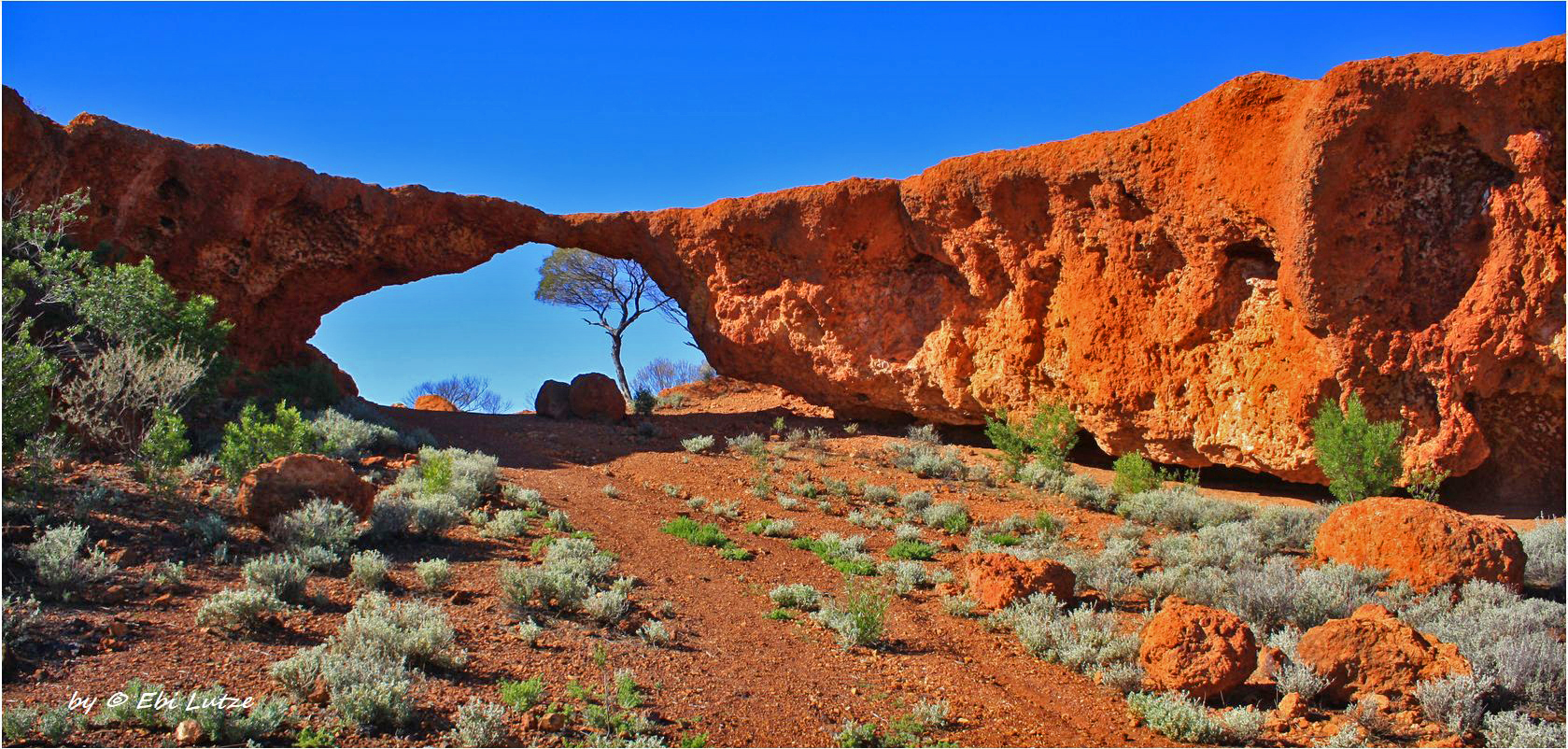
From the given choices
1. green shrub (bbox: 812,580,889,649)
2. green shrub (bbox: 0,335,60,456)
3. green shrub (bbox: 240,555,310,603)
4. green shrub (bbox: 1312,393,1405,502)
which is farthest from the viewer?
green shrub (bbox: 1312,393,1405,502)

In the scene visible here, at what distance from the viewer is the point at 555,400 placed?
771 inches

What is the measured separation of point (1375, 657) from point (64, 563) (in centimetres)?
893

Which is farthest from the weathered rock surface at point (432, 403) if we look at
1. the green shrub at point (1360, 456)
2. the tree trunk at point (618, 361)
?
the green shrub at point (1360, 456)

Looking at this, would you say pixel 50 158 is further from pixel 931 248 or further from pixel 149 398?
pixel 931 248

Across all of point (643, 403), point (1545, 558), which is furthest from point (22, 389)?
point (643, 403)

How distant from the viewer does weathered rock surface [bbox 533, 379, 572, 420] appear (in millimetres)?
19422

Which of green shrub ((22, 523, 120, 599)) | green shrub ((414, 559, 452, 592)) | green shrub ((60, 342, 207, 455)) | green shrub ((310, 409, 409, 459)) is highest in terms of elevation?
green shrub ((60, 342, 207, 455))

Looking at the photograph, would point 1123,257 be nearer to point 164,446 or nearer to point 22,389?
point 164,446

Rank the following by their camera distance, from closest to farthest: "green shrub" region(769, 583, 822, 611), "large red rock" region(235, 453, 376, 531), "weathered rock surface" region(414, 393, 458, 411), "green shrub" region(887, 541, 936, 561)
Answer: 1. "green shrub" region(769, 583, 822, 611)
2. "large red rock" region(235, 453, 376, 531)
3. "green shrub" region(887, 541, 936, 561)
4. "weathered rock surface" region(414, 393, 458, 411)

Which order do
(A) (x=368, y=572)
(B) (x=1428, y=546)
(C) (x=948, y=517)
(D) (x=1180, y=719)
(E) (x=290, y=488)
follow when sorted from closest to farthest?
(D) (x=1180, y=719), (A) (x=368, y=572), (B) (x=1428, y=546), (E) (x=290, y=488), (C) (x=948, y=517)

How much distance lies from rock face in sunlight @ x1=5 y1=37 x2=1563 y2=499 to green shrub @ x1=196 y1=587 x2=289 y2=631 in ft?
35.3

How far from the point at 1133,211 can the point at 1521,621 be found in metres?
8.27

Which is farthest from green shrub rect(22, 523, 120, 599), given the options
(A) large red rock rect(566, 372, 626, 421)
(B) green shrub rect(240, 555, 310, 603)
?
(A) large red rock rect(566, 372, 626, 421)

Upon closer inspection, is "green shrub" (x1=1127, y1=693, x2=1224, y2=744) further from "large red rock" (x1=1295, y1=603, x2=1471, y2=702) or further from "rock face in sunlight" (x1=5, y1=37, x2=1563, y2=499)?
"rock face in sunlight" (x1=5, y1=37, x2=1563, y2=499)
